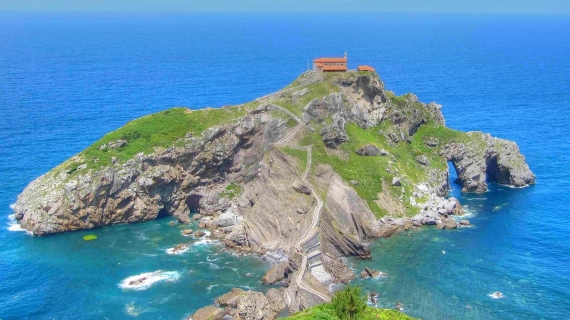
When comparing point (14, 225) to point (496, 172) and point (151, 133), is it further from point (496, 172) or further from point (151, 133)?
point (496, 172)

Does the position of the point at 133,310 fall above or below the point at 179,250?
below

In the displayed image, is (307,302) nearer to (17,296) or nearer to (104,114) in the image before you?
(17,296)

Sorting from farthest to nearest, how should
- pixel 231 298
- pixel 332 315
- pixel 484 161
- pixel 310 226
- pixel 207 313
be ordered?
1. pixel 484 161
2. pixel 310 226
3. pixel 231 298
4. pixel 207 313
5. pixel 332 315

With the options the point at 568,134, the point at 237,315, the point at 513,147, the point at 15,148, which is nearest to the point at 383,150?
the point at 513,147

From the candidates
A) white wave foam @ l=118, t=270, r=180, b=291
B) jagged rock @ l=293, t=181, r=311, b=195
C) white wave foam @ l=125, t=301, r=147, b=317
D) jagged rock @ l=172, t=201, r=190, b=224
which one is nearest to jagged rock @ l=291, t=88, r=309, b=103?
jagged rock @ l=293, t=181, r=311, b=195

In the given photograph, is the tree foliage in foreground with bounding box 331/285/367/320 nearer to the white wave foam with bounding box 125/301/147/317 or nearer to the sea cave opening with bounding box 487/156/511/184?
the white wave foam with bounding box 125/301/147/317

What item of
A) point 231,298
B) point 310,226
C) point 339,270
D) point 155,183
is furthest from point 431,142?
point 231,298

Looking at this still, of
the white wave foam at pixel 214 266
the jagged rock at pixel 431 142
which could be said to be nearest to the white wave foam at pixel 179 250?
the white wave foam at pixel 214 266
